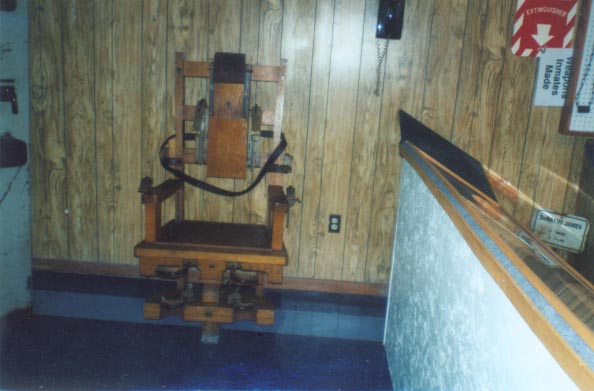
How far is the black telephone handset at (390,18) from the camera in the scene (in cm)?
266

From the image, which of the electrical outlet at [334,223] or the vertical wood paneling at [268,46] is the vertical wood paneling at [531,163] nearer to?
the electrical outlet at [334,223]

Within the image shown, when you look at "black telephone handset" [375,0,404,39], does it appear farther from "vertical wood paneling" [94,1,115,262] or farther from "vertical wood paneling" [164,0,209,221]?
"vertical wood paneling" [94,1,115,262]

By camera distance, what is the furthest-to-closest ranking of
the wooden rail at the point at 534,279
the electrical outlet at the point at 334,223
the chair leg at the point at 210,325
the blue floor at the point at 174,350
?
the electrical outlet at the point at 334,223 < the chair leg at the point at 210,325 < the blue floor at the point at 174,350 < the wooden rail at the point at 534,279

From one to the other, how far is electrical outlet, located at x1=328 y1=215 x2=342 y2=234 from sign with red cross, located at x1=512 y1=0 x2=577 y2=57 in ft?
4.57

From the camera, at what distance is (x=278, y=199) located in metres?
2.41

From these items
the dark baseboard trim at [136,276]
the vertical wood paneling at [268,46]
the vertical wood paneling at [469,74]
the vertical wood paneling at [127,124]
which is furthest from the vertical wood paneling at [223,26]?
the dark baseboard trim at [136,276]

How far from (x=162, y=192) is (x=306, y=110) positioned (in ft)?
3.16

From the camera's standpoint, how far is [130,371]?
219 cm

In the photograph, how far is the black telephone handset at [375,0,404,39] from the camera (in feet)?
8.73

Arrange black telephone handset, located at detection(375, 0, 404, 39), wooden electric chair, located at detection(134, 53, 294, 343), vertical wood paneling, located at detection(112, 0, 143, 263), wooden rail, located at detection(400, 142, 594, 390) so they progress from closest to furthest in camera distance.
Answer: wooden rail, located at detection(400, 142, 594, 390)
wooden electric chair, located at detection(134, 53, 294, 343)
black telephone handset, located at detection(375, 0, 404, 39)
vertical wood paneling, located at detection(112, 0, 143, 263)

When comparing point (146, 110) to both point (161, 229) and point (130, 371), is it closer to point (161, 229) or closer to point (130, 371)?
point (161, 229)

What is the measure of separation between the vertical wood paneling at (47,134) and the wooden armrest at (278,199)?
1.31 meters

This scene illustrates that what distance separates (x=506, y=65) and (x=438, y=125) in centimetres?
49

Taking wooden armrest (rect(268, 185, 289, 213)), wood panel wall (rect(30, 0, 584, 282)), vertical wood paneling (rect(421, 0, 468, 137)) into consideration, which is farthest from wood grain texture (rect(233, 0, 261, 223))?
vertical wood paneling (rect(421, 0, 468, 137))
